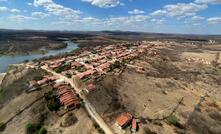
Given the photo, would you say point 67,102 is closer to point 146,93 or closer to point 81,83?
point 81,83

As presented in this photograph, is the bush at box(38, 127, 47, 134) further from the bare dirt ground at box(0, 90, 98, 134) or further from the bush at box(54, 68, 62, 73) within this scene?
the bush at box(54, 68, 62, 73)

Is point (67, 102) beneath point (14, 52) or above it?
above

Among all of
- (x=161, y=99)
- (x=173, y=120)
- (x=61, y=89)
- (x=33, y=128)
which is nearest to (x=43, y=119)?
(x=33, y=128)

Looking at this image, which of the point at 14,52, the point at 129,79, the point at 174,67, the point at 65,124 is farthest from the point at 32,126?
the point at 14,52

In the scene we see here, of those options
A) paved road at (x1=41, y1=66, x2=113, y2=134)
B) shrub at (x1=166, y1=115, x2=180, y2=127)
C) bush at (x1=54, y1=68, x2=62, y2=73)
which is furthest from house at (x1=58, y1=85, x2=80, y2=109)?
bush at (x1=54, y1=68, x2=62, y2=73)

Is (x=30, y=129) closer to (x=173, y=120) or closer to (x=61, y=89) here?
(x=61, y=89)

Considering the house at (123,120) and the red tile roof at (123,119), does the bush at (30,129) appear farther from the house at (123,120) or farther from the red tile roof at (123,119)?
the red tile roof at (123,119)

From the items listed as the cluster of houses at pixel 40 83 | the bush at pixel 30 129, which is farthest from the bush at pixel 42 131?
the cluster of houses at pixel 40 83
